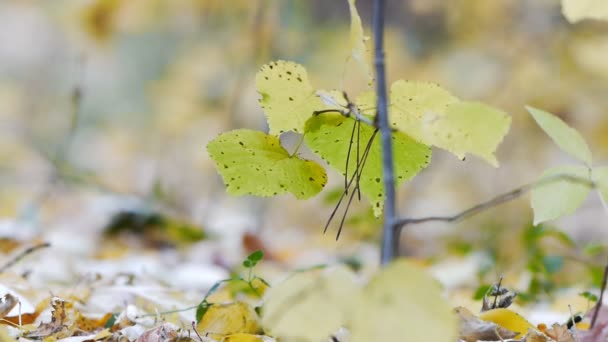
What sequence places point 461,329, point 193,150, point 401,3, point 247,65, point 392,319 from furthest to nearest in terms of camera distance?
point 193,150, point 401,3, point 247,65, point 461,329, point 392,319

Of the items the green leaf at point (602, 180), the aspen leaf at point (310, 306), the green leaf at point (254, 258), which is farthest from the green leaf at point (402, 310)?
the green leaf at point (254, 258)

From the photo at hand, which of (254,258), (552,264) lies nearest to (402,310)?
(254,258)

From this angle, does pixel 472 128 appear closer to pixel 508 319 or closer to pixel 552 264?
pixel 508 319

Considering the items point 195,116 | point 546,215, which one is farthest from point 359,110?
point 195,116

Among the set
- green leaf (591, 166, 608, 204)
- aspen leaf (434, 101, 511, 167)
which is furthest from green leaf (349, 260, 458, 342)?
green leaf (591, 166, 608, 204)

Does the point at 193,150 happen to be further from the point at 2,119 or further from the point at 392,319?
the point at 392,319
